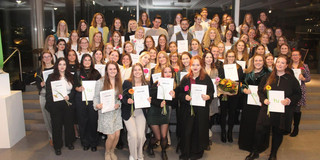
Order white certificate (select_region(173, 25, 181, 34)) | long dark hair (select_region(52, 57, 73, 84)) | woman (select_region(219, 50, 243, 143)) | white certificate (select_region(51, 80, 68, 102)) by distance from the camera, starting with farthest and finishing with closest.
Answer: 1. white certificate (select_region(173, 25, 181, 34))
2. woman (select_region(219, 50, 243, 143))
3. long dark hair (select_region(52, 57, 73, 84))
4. white certificate (select_region(51, 80, 68, 102))

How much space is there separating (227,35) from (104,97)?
3447mm

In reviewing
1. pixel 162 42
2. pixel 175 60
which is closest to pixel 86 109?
pixel 175 60

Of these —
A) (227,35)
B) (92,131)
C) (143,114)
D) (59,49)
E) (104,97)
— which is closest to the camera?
(104,97)

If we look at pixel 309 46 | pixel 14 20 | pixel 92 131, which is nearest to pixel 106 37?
pixel 92 131

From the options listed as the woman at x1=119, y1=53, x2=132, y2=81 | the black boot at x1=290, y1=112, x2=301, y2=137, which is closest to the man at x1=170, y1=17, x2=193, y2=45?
the woman at x1=119, y1=53, x2=132, y2=81

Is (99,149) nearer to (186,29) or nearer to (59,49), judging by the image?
(59,49)

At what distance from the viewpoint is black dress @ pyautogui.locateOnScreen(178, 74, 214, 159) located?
4.09 m

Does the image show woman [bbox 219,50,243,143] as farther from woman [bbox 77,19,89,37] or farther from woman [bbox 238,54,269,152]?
woman [bbox 77,19,89,37]

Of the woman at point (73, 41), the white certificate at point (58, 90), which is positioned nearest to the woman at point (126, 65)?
the white certificate at point (58, 90)

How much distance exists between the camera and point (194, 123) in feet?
13.6

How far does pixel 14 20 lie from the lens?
298 inches

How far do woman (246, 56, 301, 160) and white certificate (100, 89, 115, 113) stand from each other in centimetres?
230

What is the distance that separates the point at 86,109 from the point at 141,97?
1211 millimetres

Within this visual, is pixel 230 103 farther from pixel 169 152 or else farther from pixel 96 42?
pixel 96 42
